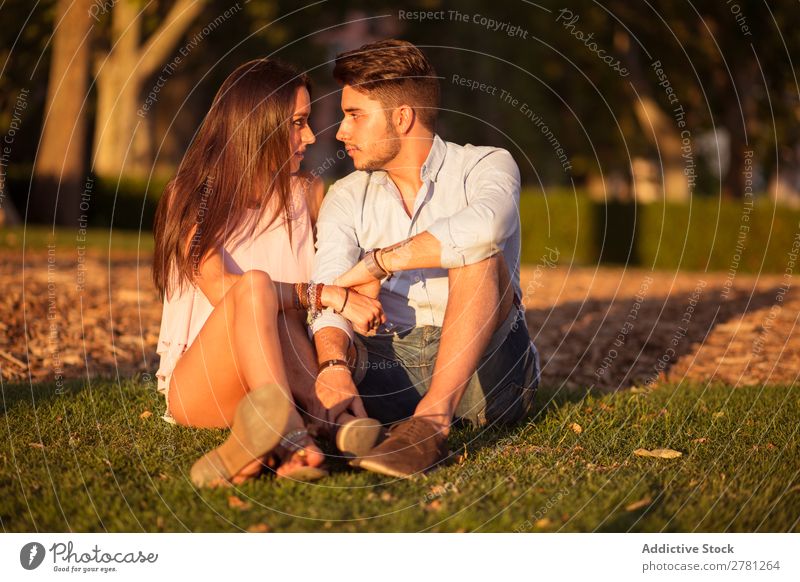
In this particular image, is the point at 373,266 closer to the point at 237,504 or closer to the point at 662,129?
the point at 237,504

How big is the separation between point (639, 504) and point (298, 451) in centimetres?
145

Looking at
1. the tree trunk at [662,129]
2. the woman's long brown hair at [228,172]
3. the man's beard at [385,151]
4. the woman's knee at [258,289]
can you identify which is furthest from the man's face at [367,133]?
the tree trunk at [662,129]

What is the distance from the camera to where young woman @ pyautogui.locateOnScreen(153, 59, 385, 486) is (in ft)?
13.4

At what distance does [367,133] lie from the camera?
508cm

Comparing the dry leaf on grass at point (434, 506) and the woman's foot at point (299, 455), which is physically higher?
the woman's foot at point (299, 455)

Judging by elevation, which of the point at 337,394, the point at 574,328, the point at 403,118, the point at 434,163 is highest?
the point at 403,118

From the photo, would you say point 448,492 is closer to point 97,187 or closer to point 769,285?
point 769,285

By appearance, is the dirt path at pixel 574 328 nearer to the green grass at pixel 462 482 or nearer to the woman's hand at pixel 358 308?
the green grass at pixel 462 482

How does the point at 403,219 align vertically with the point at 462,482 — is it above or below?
above

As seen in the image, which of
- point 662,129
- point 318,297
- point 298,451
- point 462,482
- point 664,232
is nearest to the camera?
point 298,451

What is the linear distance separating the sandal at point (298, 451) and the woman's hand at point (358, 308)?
708 mm

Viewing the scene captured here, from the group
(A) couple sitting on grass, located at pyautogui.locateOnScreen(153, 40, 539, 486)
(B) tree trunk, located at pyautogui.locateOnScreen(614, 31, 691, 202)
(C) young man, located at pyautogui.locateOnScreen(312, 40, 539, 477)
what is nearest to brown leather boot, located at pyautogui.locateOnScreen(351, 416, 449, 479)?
(A) couple sitting on grass, located at pyautogui.locateOnScreen(153, 40, 539, 486)

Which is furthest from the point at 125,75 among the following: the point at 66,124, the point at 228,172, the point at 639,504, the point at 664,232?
the point at 639,504

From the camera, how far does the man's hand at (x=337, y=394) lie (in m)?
4.34
